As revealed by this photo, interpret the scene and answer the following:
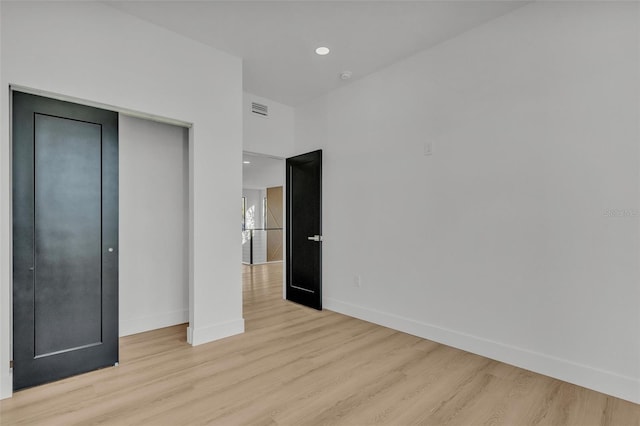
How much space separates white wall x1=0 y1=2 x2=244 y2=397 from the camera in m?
2.38

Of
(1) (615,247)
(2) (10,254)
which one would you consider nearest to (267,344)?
(2) (10,254)

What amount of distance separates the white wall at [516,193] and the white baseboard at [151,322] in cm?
221

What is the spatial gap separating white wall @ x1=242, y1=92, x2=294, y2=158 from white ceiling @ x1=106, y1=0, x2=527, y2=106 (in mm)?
779

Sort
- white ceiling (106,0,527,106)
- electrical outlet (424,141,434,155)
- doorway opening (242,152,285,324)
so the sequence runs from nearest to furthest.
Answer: white ceiling (106,0,527,106) < electrical outlet (424,141,434,155) < doorway opening (242,152,285,324)

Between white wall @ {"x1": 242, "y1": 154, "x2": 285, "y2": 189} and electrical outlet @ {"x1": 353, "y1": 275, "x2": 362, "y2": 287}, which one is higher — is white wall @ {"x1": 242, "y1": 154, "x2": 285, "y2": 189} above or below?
above

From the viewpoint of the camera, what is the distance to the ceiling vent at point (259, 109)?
4686mm

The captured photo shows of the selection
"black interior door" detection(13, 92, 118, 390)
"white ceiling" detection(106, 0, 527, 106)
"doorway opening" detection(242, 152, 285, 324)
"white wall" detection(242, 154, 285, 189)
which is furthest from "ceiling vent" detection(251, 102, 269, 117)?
"white wall" detection(242, 154, 285, 189)

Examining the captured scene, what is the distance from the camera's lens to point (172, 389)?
2443 millimetres

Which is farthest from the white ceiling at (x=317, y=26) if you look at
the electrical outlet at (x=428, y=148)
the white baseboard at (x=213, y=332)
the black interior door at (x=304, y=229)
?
the white baseboard at (x=213, y=332)

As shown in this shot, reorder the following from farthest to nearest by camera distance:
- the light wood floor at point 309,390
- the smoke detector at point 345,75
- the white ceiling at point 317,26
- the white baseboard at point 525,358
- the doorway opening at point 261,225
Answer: the doorway opening at point 261,225, the smoke detector at point 345,75, the white ceiling at point 317,26, the white baseboard at point 525,358, the light wood floor at point 309,390

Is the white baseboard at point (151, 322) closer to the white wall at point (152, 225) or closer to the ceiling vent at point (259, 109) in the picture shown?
the white wall at point (152, 225)

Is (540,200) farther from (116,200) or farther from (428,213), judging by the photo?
(116,200)

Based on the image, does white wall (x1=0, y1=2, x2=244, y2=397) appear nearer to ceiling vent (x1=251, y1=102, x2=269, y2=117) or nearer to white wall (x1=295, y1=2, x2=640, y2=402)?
ceiling vent (x1=251, y1=102, x2=269, y2=117)

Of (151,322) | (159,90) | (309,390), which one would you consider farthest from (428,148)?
(151,322)
